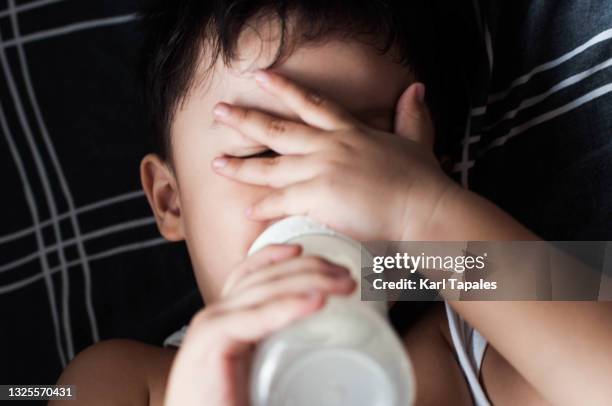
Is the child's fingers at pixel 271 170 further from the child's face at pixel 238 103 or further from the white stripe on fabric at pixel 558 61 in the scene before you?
the white stripe on fabric at pixel 558 61

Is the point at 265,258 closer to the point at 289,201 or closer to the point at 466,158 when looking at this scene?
the point at 289,201

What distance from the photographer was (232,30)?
3.23ft

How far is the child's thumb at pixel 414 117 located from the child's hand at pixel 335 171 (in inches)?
2.1

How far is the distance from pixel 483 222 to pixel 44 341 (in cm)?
74

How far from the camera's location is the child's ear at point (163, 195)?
1168mm

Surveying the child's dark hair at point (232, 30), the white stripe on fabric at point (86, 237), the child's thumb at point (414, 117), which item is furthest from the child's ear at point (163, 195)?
the child's thumb at point (414, 117)

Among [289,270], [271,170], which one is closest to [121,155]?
[271,170]

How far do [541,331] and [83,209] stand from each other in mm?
745

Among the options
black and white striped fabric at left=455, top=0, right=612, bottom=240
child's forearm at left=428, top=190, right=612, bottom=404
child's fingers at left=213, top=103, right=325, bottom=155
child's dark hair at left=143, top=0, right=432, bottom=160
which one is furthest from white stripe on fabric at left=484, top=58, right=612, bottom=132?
child's fingers at left=213, top=103, right=325, bottom=155

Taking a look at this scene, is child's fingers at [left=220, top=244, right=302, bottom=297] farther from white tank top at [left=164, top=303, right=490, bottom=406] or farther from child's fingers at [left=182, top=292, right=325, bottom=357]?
white tank top at [left=164, top=303, right=490, bottom=406]

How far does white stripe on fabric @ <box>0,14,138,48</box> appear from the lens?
126 centimetres

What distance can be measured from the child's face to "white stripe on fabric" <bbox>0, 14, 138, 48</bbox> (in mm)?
311

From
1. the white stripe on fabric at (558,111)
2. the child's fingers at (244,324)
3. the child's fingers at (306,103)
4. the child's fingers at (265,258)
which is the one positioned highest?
the white stripe on fabric at (558,111)

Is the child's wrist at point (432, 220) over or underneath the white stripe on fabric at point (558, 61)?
underneath
